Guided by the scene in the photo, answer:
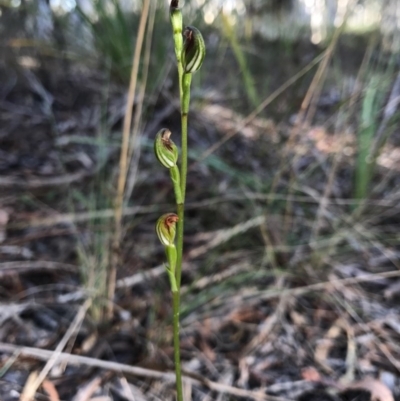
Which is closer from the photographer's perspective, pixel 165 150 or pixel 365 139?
pixel 165 150

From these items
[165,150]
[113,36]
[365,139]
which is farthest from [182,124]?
[113,36]

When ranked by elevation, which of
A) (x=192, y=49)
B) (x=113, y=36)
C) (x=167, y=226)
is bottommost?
(x=167, y=226)

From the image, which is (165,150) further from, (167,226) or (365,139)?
(365,139)

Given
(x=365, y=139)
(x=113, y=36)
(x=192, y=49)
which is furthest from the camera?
(x=113, y=36)

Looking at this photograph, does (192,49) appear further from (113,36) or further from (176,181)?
(113,36)

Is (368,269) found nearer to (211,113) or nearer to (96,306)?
(96,306)

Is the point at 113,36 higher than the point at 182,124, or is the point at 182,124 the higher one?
the point at 113,36

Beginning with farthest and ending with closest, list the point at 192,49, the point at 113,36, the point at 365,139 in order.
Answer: the point at 113,36 → the point at 365,139 → the point at 192,49

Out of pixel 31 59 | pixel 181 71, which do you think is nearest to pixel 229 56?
pixel 31 59
